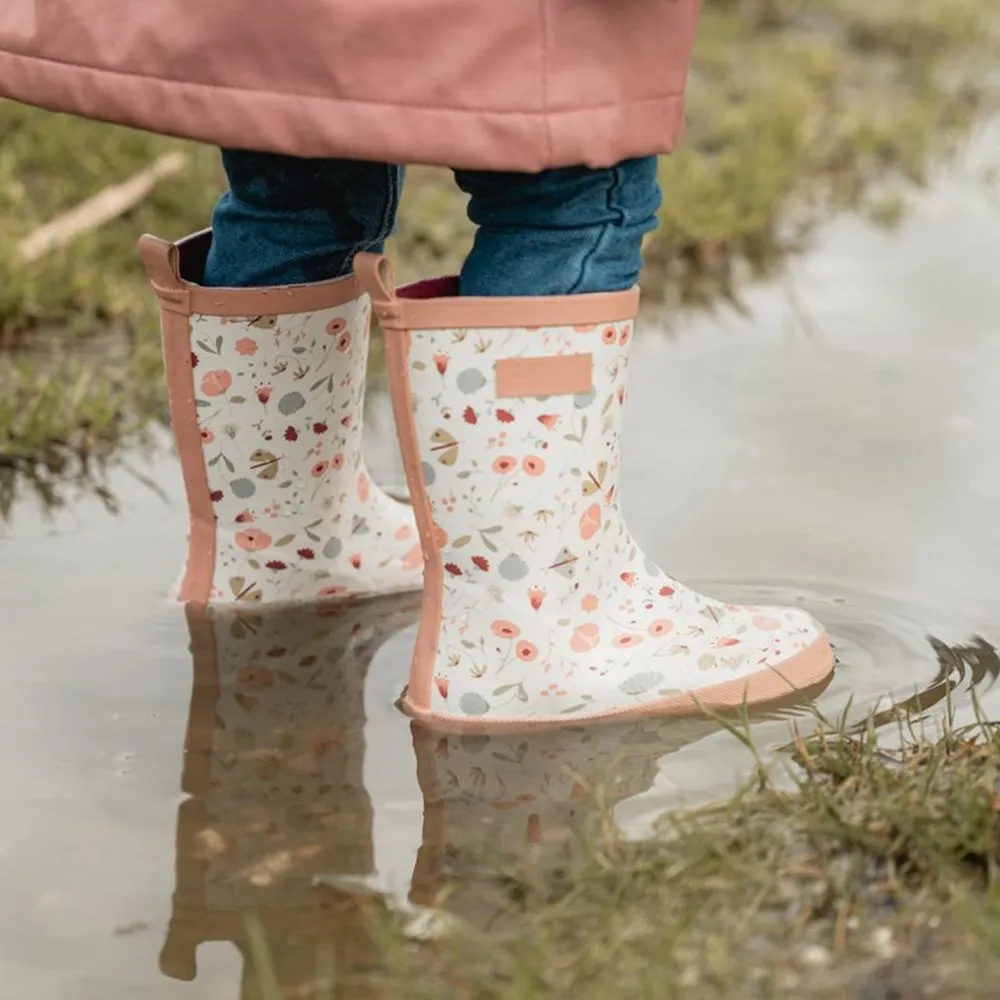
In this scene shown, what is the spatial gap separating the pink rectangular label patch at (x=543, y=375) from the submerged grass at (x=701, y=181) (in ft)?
3.04

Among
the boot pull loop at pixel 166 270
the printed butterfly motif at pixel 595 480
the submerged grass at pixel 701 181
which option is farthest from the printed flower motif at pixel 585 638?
the submerged grass at pixel 701 181

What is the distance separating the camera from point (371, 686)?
1.88 m

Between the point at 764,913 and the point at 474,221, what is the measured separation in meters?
0.68

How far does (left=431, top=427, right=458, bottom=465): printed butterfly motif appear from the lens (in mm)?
1726

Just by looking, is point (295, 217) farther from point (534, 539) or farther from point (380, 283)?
point (534, 539)

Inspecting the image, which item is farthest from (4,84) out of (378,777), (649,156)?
(378,777)

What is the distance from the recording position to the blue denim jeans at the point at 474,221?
5.44 ft

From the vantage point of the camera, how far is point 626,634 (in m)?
1.80

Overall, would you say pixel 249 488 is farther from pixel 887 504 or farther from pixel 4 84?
pixel 887 504

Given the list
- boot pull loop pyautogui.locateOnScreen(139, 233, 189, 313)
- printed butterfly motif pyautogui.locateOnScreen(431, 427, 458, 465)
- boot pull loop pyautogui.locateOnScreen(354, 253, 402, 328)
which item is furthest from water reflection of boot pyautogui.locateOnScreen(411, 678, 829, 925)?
boot pull loop pyautogui.locateOnScreen(139, 233, 189, 313)

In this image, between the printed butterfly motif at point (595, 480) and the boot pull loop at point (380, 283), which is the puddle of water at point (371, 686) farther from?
the boot pull loop at point (380, 283)

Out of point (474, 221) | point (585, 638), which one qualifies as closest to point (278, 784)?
point (585, 638)

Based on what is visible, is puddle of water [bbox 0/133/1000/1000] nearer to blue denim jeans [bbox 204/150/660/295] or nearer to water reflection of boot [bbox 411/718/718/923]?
water reflection of boot [bbox 411/718/718/923]

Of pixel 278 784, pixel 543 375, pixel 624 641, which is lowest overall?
pixel 278 784
